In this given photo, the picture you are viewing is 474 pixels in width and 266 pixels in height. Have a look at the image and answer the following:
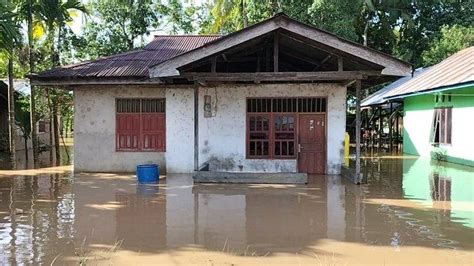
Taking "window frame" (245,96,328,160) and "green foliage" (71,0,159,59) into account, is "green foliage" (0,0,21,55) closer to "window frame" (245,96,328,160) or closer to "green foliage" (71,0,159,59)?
"window frame" (245,96,328,160)

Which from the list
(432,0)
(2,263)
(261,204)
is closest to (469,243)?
(261,204)

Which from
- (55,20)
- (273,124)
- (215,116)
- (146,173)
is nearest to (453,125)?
(273,124)

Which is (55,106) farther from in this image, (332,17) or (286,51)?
(332,17)

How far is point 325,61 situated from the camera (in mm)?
13750

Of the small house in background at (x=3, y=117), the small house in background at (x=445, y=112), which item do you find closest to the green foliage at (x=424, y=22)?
the small house in background at (x=445, y=112)

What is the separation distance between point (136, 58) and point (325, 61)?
671cm

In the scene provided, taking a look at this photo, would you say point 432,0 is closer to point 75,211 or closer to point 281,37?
point 281,37

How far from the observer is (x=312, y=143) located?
14.8m

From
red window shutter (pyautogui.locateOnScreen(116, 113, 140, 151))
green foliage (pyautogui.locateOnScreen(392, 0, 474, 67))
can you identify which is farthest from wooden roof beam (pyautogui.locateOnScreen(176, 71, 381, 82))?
green foliage (pyautogui.locateOnScreen(392, 0, 474, 67))

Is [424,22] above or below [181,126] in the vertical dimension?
above

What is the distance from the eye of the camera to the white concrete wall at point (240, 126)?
14.6 m

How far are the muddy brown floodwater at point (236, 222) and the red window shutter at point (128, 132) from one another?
6.75 ft

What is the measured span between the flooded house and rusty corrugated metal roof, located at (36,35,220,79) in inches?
1.8

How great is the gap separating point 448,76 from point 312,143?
6675mm
